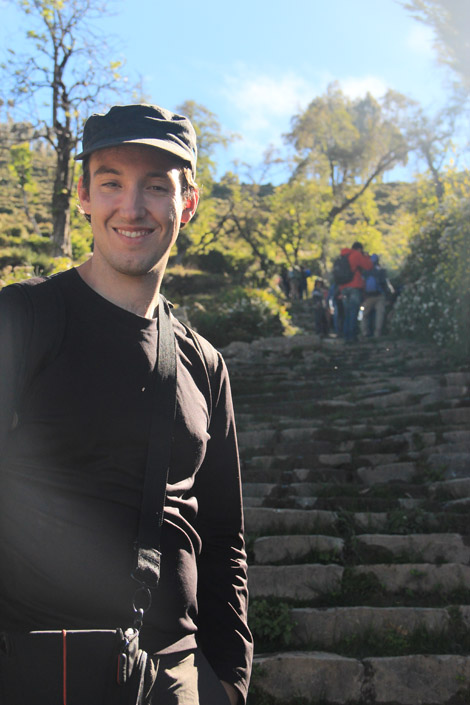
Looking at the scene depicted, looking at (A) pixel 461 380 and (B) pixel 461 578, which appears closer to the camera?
(B) pixel 461 578

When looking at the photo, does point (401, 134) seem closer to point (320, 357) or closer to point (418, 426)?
point (320, 357)

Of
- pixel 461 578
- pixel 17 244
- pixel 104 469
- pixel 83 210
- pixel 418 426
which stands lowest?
pixel 461 578

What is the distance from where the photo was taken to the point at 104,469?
1718mm

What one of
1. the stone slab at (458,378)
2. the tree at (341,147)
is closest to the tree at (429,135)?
the tree at (341,147)

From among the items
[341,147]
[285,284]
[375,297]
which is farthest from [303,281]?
[375,297]

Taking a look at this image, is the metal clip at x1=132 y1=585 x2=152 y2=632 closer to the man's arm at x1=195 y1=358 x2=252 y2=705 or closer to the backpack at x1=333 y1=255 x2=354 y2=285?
the man's arm at x1=195 y1=358 x2=252 y2=705

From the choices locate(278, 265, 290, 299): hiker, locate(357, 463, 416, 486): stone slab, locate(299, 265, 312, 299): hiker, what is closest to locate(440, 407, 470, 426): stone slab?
locate(357, 463, 416, 486): stone slab

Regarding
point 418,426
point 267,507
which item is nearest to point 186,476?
point 267,507

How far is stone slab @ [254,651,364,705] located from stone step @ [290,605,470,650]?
0.33 m

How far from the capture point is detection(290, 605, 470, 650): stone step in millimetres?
4336

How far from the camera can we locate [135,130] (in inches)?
75.0

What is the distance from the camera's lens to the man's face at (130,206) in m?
1.94

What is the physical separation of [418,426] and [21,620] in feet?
21.7

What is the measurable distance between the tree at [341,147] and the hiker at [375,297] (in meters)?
27.1
